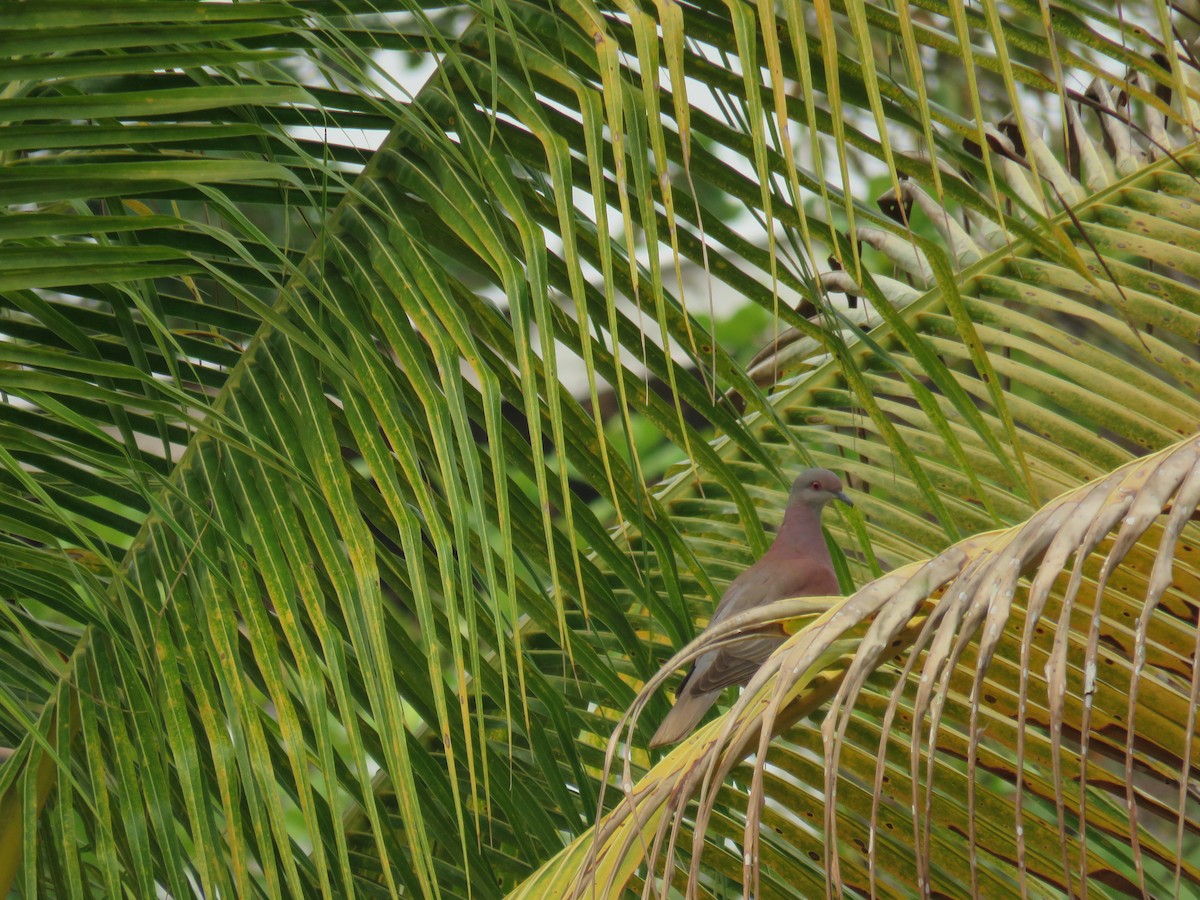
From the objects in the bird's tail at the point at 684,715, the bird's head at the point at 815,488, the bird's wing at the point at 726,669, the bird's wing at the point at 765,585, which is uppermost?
the bird's head at the point at 815,488

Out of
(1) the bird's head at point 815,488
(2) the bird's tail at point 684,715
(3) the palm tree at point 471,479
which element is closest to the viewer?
(3) the palm tree at point 471,479

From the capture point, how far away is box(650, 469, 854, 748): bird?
5.52 ft

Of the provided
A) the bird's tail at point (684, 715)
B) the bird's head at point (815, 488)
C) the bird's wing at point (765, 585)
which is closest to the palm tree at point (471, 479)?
the bird's tail at point (684, 715)

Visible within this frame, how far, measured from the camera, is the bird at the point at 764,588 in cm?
168

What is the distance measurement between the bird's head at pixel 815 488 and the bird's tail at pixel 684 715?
1.17 feet

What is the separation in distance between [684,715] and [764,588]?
0.21 m

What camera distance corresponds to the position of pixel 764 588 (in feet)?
5.80

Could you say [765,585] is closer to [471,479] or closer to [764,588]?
[764,588]

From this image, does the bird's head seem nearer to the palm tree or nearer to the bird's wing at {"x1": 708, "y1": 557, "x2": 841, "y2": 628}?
the bird's wing at {"x1": 708, "y1": 557, "x2": 841, "y2": 628}

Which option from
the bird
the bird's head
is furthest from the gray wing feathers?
the bird's head

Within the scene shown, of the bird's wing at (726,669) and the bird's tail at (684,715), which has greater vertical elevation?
the bird's wing at (726,669)

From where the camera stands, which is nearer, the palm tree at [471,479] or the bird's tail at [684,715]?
the palm tree at [471,479]

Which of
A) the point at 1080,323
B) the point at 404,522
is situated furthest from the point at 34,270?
the point at 1080,323

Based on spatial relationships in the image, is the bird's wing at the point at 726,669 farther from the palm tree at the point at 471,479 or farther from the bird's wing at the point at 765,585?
the palm tree at the point at 471,479
